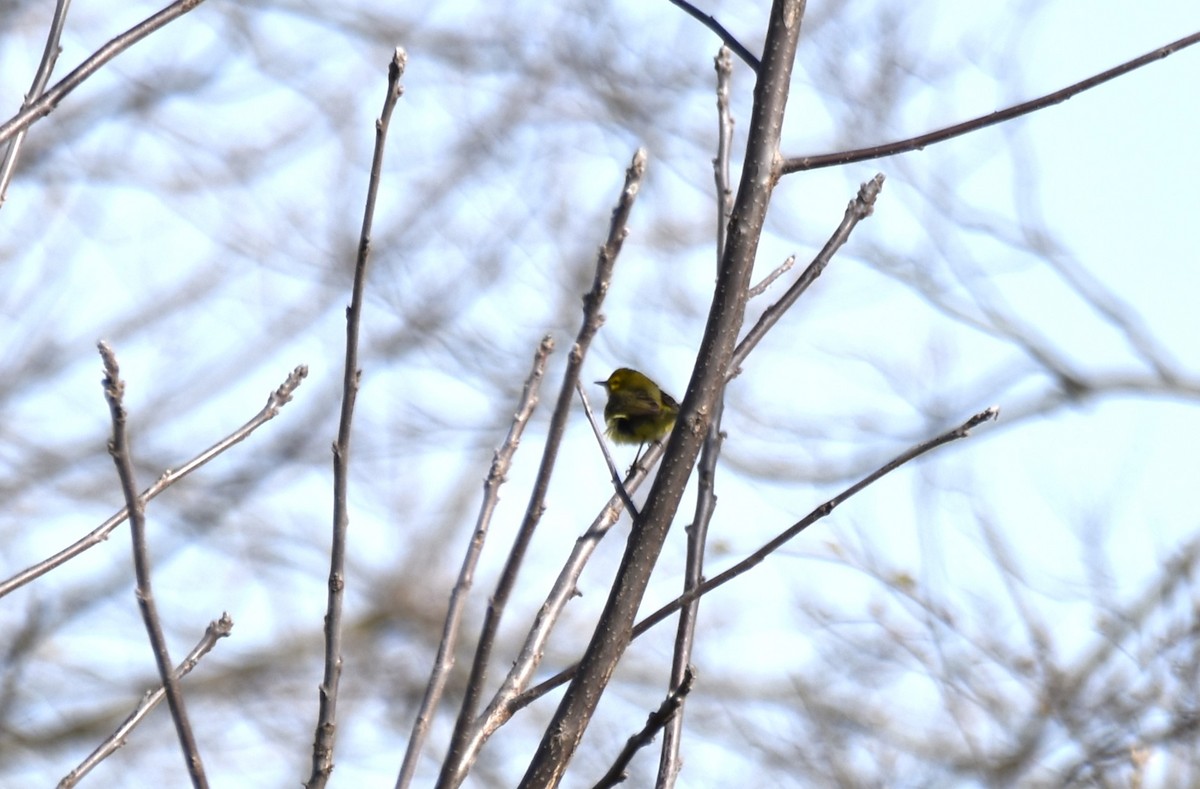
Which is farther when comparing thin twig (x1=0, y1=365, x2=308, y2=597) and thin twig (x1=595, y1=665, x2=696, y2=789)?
thin twig (x1=0, y1=365, x2=308, y2=597)

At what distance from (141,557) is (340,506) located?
28cm

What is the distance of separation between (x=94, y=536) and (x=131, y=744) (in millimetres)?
8103

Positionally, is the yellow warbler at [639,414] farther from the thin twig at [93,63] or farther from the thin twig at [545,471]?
the thin twig at [545,471]

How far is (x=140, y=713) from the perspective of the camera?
2.04m

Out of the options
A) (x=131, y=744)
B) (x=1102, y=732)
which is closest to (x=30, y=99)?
(x=1102, y=732)

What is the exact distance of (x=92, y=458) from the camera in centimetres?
930

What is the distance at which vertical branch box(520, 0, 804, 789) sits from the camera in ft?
5.44

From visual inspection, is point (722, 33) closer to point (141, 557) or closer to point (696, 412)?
point (696, 412)

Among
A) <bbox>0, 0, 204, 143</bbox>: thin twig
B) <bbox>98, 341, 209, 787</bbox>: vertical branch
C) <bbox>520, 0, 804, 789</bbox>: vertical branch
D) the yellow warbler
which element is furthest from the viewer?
the yellow warbler

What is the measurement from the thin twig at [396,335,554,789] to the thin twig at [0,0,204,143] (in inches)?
30.9

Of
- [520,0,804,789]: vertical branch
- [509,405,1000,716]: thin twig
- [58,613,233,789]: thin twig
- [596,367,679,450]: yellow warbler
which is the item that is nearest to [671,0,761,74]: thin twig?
[520,0,804,789]: vertical branch

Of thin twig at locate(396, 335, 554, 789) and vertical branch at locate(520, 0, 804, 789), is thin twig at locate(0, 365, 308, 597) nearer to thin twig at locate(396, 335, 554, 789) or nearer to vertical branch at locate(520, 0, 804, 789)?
thin twig at locate(396, 335, 554, 789)

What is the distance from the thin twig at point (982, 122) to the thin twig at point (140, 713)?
107 centimetres

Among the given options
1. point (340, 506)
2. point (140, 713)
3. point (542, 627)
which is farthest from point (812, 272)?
point (140, 713)
